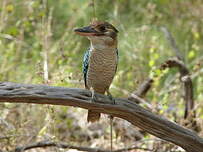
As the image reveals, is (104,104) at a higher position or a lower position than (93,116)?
higher

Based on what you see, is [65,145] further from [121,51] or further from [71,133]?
[121,51]

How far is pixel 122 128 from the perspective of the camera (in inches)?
191

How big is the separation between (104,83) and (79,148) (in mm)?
669

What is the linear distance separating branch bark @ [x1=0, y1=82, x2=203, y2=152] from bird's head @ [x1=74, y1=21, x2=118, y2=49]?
1.22 feet

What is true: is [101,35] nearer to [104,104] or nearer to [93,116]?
[104,104]

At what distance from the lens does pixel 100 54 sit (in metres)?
3.46

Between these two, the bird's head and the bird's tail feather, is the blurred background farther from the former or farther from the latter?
the bird's head

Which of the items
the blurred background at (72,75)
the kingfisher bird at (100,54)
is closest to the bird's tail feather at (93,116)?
the kingfisher bird at (100,54)

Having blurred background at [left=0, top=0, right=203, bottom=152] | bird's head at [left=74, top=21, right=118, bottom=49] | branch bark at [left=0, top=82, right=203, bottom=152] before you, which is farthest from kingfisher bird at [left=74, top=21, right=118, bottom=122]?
blurred background at [left=0, top=0, right=203, bottom=152]

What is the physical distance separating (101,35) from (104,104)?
1.59 feet

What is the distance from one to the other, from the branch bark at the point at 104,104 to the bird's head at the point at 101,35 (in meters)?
0.37

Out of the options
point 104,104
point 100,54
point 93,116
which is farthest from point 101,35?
point 93,116

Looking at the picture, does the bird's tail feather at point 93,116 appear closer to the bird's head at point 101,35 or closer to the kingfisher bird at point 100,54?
the kingfisher bird at point 100,54

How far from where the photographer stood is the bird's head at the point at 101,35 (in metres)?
3.35
